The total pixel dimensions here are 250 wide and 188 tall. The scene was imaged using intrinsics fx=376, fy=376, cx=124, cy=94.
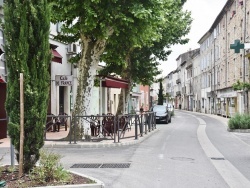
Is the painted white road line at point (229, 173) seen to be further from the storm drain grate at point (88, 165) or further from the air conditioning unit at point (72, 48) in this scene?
the air conditioning unit at point (72, 48)

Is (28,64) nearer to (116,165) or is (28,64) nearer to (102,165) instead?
(102,165)

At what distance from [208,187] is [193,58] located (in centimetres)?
6624

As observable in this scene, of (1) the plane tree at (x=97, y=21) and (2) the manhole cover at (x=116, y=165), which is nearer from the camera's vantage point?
(2) the manhole cover at (x=116, y=165)

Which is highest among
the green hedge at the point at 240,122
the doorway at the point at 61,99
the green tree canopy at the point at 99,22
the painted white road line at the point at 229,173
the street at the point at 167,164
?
the green tree canopy at the point at 99,22

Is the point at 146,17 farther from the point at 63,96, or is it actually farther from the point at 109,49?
the point at 63,96

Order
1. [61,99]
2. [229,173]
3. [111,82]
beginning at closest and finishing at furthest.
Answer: [229,173] < [111,82] < [61,99]

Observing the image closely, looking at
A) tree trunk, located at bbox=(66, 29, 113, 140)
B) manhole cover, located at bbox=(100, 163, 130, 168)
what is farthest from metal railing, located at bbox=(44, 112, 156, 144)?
manhole cover, located at bbox=(100, 163, 130, 168)

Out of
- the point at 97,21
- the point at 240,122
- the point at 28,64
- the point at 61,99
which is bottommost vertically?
the point at 240,122

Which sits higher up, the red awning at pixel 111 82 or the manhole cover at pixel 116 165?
the red awning at pixel 111 82

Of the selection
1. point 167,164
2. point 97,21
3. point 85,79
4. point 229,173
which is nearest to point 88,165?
point 167,164

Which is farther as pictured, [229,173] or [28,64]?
[229,173]

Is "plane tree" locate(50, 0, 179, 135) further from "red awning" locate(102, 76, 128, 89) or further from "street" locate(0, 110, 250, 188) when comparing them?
"street" locate(0, 110, 250, 188)

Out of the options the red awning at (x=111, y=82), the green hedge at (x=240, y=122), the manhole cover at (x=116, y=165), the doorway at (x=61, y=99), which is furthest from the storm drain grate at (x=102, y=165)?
the doorway at (x=61, y=99)

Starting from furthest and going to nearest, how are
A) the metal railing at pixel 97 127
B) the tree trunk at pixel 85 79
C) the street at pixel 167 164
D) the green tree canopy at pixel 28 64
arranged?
the tree trunk at pixel 85 79 < the metal railing at pixel 97 127 < the street at pixel 167 164 < the green tree canopy at pixel 28 64
